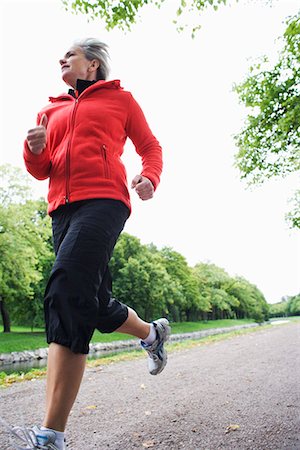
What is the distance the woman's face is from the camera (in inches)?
97.7

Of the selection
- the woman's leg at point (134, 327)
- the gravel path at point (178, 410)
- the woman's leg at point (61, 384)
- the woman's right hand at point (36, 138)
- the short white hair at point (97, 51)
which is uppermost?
the short white hair at point (97, 51)

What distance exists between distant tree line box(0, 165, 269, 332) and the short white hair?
74.4 feet

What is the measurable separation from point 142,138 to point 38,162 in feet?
2.22

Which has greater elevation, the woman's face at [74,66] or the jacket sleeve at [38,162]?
the woman's face at [74,66]

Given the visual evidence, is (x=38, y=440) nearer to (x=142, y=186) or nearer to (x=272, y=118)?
(x=142, y=186)

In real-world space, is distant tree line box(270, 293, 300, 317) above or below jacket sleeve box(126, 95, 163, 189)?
above

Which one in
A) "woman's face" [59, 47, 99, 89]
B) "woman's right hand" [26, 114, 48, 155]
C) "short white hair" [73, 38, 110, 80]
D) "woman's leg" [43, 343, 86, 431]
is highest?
"short white hair" [73, 38, 110, 80]

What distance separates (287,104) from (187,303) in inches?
1860

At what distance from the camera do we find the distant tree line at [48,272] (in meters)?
24.7

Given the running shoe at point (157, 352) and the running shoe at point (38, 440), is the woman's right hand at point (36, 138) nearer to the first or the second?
the running shoe at point (38, 440)

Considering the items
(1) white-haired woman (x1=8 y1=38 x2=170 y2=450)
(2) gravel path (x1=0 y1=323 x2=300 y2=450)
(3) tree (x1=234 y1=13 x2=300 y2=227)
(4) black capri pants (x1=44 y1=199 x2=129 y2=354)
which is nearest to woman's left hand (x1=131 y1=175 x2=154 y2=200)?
(1) white-haired woman (x1=8 y1=38 x2=170 y2=450)

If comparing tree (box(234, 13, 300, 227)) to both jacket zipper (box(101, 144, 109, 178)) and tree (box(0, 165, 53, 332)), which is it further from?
tree (box(0, 165, 53, 332))

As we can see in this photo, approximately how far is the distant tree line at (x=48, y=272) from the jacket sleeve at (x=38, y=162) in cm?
2274

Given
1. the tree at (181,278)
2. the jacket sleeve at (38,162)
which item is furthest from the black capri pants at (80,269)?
the tree at (181,278)
